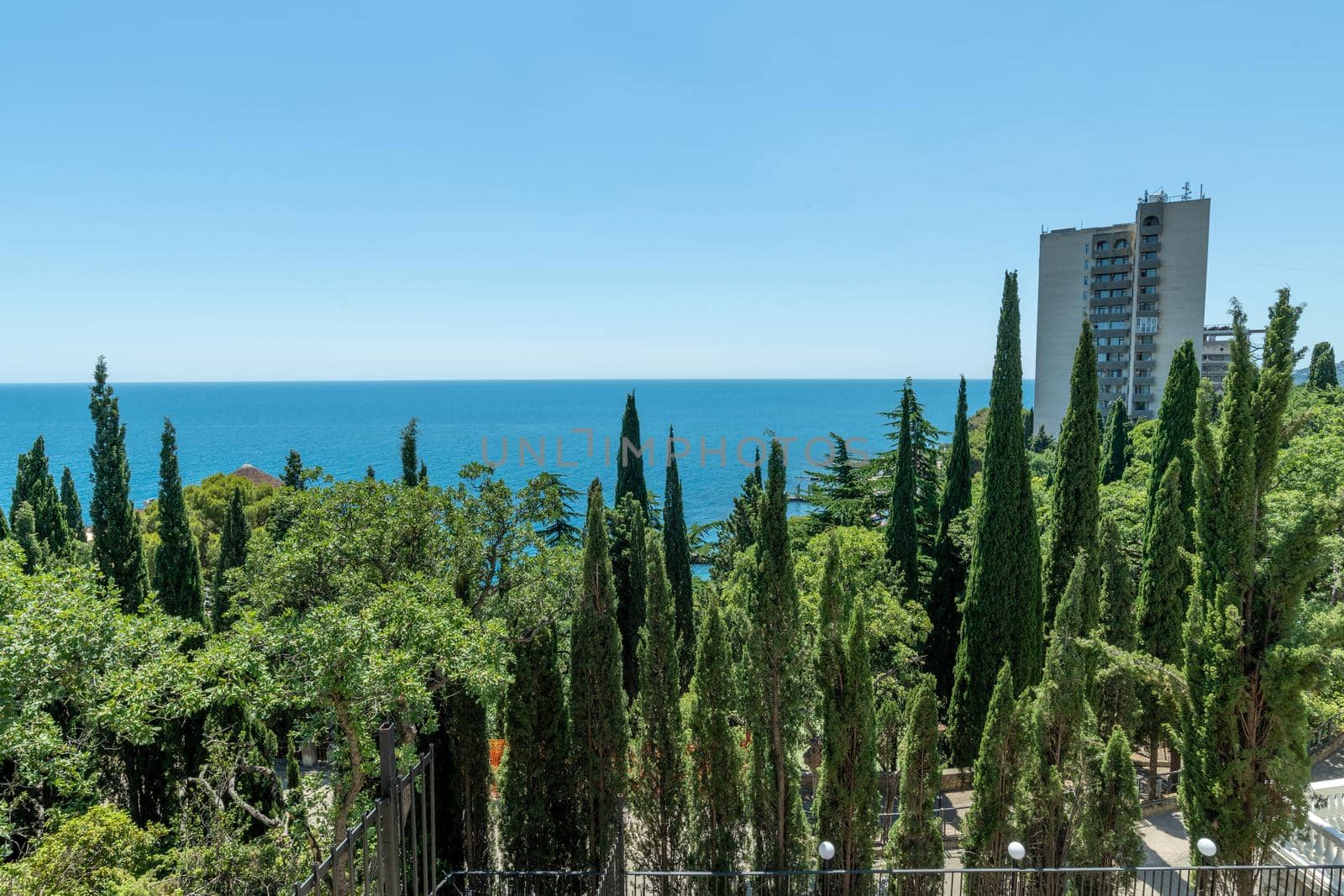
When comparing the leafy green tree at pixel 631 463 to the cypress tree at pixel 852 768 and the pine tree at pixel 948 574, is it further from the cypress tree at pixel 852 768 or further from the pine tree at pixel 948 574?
the cypress tree at pixel 852 768

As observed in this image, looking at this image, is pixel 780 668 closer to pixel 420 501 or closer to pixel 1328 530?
pixel 420 501

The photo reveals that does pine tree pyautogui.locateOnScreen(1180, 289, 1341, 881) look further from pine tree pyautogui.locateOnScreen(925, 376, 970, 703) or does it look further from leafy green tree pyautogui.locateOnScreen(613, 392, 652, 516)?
leafy green tree pyautogui.locateOnScreen(613, 392, 652, 516)

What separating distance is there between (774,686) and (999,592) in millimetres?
6186

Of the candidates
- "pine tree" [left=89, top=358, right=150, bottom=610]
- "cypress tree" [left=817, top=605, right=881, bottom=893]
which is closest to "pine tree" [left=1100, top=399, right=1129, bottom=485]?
"cypress tree" [left=817, top=605, right=881, bottom=893]

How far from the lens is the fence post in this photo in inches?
236

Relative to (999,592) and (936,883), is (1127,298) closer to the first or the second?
(999,592)

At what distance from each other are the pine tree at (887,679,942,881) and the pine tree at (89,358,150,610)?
17.2m

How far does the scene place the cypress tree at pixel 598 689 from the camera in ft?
34.9

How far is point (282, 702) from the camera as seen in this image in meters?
7.12

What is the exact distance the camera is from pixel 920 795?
962cm

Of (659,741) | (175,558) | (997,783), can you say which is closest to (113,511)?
(175,558)

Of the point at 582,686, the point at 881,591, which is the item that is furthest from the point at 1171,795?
the point at 582,686

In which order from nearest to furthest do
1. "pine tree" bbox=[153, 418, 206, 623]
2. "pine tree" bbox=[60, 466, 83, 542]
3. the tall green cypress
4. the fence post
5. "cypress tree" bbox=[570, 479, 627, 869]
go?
1. the fence post
2. "cypress tree" bbox=[570, 479, 627, 869]
3. the tall green cypress
4. "pine tree" bbox=[153, 418, 206, 623]
5. "pine tree" bbox=[60, 466, 83, 542]

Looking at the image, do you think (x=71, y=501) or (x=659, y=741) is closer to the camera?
(x=659, y=741)
